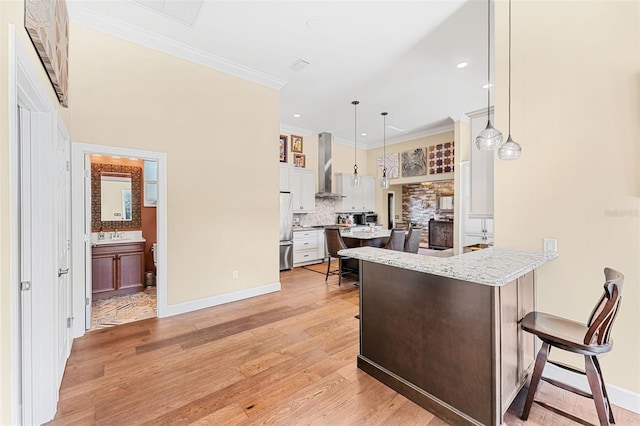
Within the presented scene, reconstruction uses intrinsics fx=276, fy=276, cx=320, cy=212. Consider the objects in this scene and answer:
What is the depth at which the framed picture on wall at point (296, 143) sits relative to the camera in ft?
22.7

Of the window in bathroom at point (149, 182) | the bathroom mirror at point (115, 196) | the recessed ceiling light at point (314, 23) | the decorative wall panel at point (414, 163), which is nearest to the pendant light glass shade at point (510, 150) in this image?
the recessed ceiling light at point (314, 23)

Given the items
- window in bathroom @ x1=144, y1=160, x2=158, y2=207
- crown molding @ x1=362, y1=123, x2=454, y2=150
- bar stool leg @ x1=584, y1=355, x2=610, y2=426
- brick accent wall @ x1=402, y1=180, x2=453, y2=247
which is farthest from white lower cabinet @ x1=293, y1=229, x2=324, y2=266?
bar stool leg @ x1=584, y1=355, x2=610, y2=426

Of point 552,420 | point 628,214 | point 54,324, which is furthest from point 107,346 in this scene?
point 628,214

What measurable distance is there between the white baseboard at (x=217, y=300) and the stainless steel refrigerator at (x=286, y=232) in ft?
4.60

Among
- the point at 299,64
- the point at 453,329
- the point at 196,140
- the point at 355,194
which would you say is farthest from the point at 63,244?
the point at 355,194

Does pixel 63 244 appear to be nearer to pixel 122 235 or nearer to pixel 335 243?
pixel 122 235

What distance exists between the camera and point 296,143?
276 inches

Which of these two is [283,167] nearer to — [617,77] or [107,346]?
[107,346]

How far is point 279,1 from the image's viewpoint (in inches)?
104

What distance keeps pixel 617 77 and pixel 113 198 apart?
5863mm

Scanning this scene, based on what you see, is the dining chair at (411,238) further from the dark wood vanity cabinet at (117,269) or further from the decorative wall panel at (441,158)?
the dark wood vanity cabinet at (117,269)

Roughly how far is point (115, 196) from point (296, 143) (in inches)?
158

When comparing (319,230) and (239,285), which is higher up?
(319,230)

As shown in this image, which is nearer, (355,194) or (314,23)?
(314,23)
